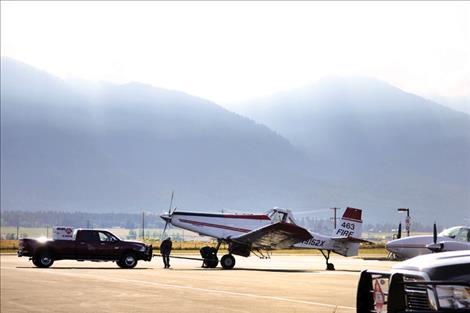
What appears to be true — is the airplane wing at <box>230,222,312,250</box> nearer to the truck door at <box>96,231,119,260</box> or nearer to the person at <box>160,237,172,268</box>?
the person at <box>160,237,172,268</box>

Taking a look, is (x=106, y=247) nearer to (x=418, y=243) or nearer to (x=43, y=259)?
(x=43, y=259)

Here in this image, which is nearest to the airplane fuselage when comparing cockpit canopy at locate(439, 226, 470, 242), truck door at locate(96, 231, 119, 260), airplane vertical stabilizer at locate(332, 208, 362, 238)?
airplane vertical stabilizer at locate(332, 208, 362, 238)

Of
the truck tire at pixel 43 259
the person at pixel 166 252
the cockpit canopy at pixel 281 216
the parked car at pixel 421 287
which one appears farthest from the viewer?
the cockpit canopy at pixel 281 216

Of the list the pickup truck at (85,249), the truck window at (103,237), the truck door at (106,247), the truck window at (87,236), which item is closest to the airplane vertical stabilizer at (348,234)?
the pickup truck at (85,249)

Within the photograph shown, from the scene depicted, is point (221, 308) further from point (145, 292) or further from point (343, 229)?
point (343, 229)

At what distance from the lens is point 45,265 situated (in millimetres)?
38375

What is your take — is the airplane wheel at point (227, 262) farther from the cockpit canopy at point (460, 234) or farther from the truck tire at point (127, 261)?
the cockpit canopy at point (460, 234)

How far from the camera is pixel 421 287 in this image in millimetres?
8727

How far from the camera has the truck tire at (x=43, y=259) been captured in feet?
126

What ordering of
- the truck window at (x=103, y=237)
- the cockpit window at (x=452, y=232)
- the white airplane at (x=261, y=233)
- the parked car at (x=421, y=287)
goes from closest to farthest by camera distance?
1. the parked car at (x=421, y=287)
2. the cockpit window at (x=452, y=232)
3. the truck window at (x=103, y=237)
4. the white airplane at (x=261, y=233)

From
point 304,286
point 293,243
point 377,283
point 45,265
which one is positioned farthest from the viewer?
point 293,243

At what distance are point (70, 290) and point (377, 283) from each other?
50.1ft

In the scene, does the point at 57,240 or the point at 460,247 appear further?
the point at 57,240

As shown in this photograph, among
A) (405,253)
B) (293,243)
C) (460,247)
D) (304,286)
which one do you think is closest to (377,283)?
(304,286)
